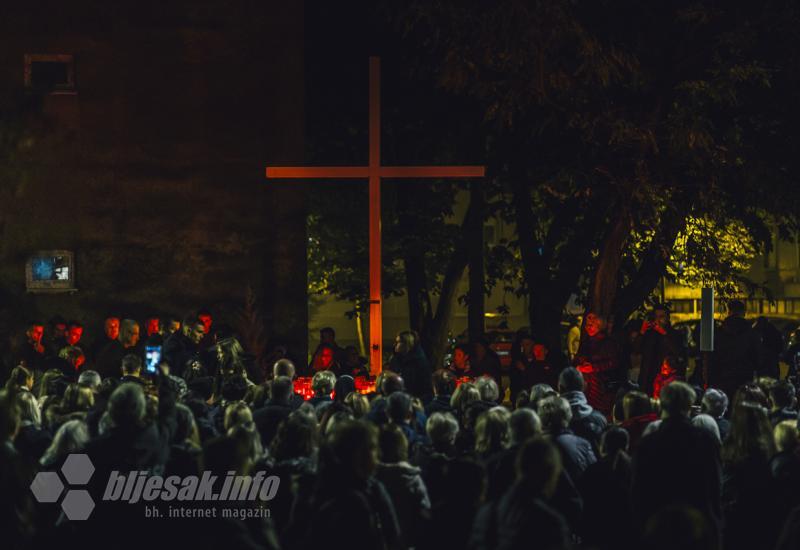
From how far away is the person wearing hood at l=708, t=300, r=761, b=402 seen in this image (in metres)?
16.7

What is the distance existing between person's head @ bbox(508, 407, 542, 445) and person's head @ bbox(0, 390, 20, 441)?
293 centimetres

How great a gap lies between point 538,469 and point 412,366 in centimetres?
793

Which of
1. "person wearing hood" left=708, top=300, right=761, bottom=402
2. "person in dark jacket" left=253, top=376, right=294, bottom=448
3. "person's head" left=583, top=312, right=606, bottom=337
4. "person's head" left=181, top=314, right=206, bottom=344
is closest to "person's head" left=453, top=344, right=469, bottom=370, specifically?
"person's head" left=583, top=312, right=606, bottom=337

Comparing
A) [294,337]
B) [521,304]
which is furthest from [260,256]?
[521,304]

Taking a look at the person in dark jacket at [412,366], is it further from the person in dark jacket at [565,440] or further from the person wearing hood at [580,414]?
the person in dark jacket at [565,440]

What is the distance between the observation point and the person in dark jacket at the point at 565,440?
28.8 ft

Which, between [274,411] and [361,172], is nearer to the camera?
[274,411]

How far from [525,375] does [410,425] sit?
772 centimetres

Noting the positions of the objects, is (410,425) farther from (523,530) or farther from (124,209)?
(124,209)

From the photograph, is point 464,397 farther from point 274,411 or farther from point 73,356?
point 73,356

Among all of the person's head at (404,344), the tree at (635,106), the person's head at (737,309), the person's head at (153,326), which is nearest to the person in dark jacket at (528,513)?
the person's head at (404,344)

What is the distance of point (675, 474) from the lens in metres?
7.89

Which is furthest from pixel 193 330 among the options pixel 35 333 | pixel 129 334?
pixel 35 333

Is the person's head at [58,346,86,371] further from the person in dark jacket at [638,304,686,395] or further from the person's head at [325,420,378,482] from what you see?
the person's head at [325,420,378,482]
